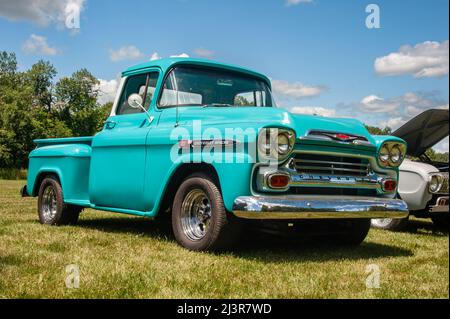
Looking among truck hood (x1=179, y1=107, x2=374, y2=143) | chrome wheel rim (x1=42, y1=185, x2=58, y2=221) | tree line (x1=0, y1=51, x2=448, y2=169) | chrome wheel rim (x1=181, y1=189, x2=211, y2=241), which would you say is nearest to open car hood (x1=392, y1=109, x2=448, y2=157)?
truck hood (x1=179, y1=107, x2=374, y2=143)

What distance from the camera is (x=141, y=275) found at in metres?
3.76

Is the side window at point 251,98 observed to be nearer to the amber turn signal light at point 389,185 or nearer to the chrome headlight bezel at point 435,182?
the amber turn signal light at point 389,185

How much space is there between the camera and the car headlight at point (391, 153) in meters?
5.10

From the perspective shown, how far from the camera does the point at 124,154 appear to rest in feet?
18.5

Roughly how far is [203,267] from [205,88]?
229 cm

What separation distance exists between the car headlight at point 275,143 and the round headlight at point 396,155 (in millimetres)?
1360

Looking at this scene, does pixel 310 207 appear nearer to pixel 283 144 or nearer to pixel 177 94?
pixel 283 144

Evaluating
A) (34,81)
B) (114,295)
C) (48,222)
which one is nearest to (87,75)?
(34,81)

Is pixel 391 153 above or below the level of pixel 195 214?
above

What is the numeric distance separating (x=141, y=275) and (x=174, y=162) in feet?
4.57

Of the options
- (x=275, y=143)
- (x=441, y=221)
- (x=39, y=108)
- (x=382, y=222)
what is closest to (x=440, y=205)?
(x=382, y=222)

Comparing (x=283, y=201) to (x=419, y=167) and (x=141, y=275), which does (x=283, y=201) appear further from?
(x=419, y=167)

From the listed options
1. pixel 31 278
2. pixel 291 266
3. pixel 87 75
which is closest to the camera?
pixel 31 278

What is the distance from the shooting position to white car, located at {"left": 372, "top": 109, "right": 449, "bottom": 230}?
6887mm
